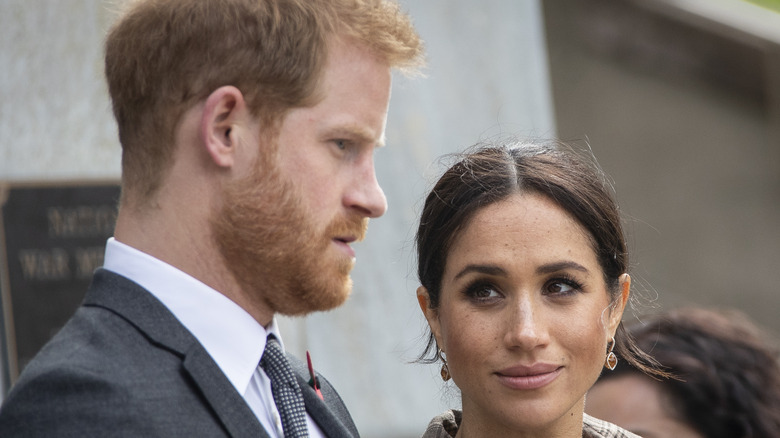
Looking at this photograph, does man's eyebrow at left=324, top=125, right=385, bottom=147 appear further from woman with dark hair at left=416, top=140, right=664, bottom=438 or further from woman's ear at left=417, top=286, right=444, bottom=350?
woman's ear at left=417, top=286, right=444, bottom=350

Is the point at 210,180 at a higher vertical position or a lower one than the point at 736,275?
lower

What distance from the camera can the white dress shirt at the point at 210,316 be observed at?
7.04 ft

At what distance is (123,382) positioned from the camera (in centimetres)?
193

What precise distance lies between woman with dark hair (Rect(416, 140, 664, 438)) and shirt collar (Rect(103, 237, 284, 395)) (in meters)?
0.56

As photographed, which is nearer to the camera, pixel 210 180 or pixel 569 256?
pixel 210 180

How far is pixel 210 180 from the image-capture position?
7.21 feet

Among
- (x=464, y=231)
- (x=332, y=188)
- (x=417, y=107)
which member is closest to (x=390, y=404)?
(x=417, y=107)

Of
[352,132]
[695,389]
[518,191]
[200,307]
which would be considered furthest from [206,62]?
[695,389]

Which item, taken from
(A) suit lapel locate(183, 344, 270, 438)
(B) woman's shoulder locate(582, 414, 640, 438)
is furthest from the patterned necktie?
(B) woman's shoulder locate(582, 414, 640, 438)

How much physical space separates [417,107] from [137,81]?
7.82 ft

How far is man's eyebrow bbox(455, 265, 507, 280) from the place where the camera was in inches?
96.0

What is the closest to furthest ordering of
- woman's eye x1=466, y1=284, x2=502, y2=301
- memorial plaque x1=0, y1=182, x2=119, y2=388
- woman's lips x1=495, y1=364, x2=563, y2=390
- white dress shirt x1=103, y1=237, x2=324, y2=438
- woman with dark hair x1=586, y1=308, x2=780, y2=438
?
white dress shirt x1=103, y1=237, x2=324, y2=438 → woman's lips x1=495, y1=364, x2=563, y2=390 → woman's eye x1=466, y1=284, x2=502, y2=301 → woman with dark hair x1=586, y1=308, x2=780, y2=438 → memorial plaque x1=0, y1=182, x2=119, y2=388

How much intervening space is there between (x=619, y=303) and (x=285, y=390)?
910mm

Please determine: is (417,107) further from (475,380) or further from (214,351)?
(214,351)
